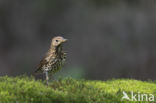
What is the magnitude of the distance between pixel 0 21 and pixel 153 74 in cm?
500

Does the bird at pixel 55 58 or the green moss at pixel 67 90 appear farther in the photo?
the bird at pixel 55 58

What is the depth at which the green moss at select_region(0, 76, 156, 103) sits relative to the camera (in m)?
9.57

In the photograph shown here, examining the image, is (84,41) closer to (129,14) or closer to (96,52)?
(96,52)

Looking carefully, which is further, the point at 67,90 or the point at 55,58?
the point at 55,58

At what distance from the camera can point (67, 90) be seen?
426 inches

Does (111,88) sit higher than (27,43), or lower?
lower

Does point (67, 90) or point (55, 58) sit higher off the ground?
point (55, 58)

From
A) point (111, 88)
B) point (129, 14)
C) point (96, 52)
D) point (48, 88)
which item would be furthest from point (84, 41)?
point (48, 88)

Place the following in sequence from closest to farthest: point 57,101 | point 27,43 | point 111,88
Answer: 1. point 57,101
2. point 111,88
3. point 27,43

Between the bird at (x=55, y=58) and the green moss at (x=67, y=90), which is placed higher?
the bird at (x=55, y=58)

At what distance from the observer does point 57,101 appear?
31.9ft

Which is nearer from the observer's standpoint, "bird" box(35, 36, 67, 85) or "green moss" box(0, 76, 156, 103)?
"green moss" box(0, 76, 156, 103)

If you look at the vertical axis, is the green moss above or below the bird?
below

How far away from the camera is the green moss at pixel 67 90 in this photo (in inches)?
377
